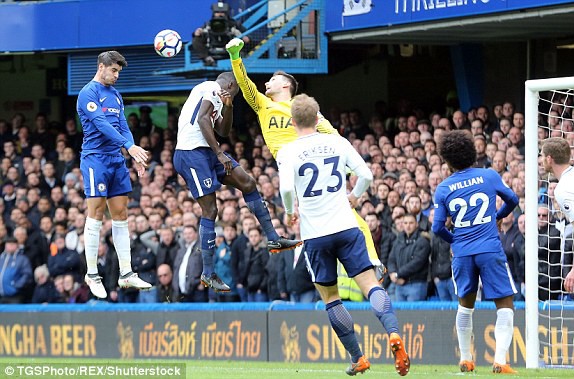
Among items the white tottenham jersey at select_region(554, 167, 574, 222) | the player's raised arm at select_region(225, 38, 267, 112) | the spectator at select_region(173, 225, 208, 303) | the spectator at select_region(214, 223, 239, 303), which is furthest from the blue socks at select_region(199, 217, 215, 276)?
the spectator at select_region(173, 225, 208, 303)

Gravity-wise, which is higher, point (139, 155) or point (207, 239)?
point (139, 155)

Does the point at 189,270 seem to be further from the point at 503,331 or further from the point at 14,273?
the point at 503,331

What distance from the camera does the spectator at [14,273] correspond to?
73.2 feet

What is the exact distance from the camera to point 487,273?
1330 cm

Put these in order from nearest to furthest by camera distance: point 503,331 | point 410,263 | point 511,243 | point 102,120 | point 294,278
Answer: point 503,331 < point 102,120 < point 511,243 < point 410,263 < point 294,278

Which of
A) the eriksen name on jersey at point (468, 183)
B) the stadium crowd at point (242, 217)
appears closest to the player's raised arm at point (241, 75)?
the eriksen name on jersey at point (468, 183)

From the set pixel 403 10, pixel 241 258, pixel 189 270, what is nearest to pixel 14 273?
pixel 189 270

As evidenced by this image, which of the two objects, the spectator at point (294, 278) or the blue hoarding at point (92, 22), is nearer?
the spectator at point (294, 278)

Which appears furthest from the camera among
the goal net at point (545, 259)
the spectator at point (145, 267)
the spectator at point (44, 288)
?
the spectator at point (44, 288)

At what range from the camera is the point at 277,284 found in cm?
1930

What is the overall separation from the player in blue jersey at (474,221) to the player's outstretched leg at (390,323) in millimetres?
1528

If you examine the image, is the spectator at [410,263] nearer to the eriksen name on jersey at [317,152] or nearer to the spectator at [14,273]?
the eriksen name on jersey at [317,152]

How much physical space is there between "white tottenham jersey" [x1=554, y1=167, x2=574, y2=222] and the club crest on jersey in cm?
474

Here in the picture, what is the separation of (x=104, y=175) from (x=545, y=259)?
5.68 m
